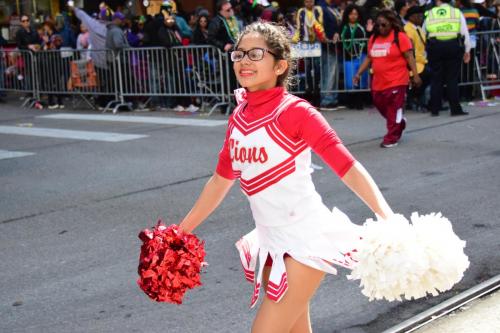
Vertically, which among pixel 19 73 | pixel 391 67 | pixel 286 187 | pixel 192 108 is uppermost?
pixel 286 187

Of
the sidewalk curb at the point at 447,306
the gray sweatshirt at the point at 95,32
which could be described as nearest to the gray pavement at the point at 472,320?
the sidewalk curb at the point at 447,306

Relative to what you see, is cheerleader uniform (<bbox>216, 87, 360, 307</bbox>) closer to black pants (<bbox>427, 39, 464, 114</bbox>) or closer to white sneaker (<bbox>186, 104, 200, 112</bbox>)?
black pants (<bbox>427, 39, 464, 114</bbox>)

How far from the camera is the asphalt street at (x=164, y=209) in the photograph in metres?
4.88

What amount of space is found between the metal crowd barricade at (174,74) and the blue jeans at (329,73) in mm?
1734

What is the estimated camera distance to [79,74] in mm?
16484

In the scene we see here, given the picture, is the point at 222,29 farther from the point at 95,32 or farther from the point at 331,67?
the point at 95,32

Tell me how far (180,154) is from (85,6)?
15315 millimetres

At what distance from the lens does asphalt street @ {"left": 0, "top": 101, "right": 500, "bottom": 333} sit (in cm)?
488

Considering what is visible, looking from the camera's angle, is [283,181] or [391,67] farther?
[391,67]

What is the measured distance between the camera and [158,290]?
3291mm

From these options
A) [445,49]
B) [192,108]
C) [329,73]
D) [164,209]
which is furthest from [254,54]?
[192,108]

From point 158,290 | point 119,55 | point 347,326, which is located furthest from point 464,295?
point 119,55

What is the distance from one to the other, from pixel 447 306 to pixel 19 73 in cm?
1518

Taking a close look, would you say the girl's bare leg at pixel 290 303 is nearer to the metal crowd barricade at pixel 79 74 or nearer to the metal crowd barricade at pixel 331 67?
the metal crowd barricade at pixel 331 67
